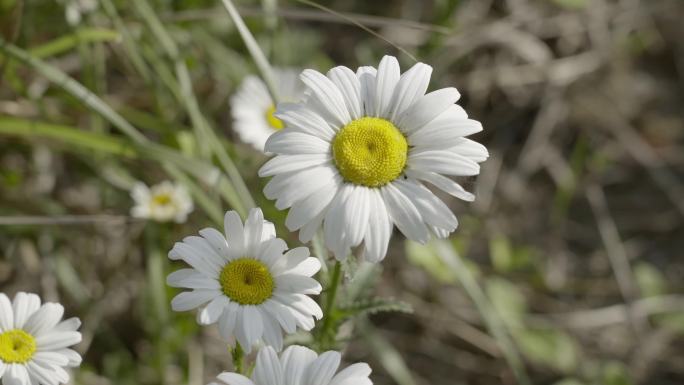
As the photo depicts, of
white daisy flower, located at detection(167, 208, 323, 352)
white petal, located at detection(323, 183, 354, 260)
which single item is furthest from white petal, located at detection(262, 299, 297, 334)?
white petal, located at detection(323, 183, 354, 260)

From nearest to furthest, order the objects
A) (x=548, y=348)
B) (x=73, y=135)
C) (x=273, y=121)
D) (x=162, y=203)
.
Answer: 1. (x=73, y=135)
2. (x=162, y=203)
3. (x=273, y=121)
4. (x=548, y=348)

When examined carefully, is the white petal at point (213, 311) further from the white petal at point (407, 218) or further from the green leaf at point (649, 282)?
the green leaf at point (649, 282)

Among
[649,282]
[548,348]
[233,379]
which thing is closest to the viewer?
[233,379]

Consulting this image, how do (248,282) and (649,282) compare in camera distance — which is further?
(649,282)

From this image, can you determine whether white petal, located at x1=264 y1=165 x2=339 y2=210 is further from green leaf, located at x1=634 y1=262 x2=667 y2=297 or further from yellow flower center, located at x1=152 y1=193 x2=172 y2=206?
green leaf, located at x1=634 y1=262 x2=667 y2=297

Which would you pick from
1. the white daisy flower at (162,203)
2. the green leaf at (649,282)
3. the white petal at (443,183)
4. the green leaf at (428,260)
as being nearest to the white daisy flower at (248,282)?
the white petal at (443,183)

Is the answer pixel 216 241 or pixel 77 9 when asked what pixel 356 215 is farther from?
pixel 77 9

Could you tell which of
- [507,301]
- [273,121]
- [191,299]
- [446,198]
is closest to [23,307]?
[191,299]
